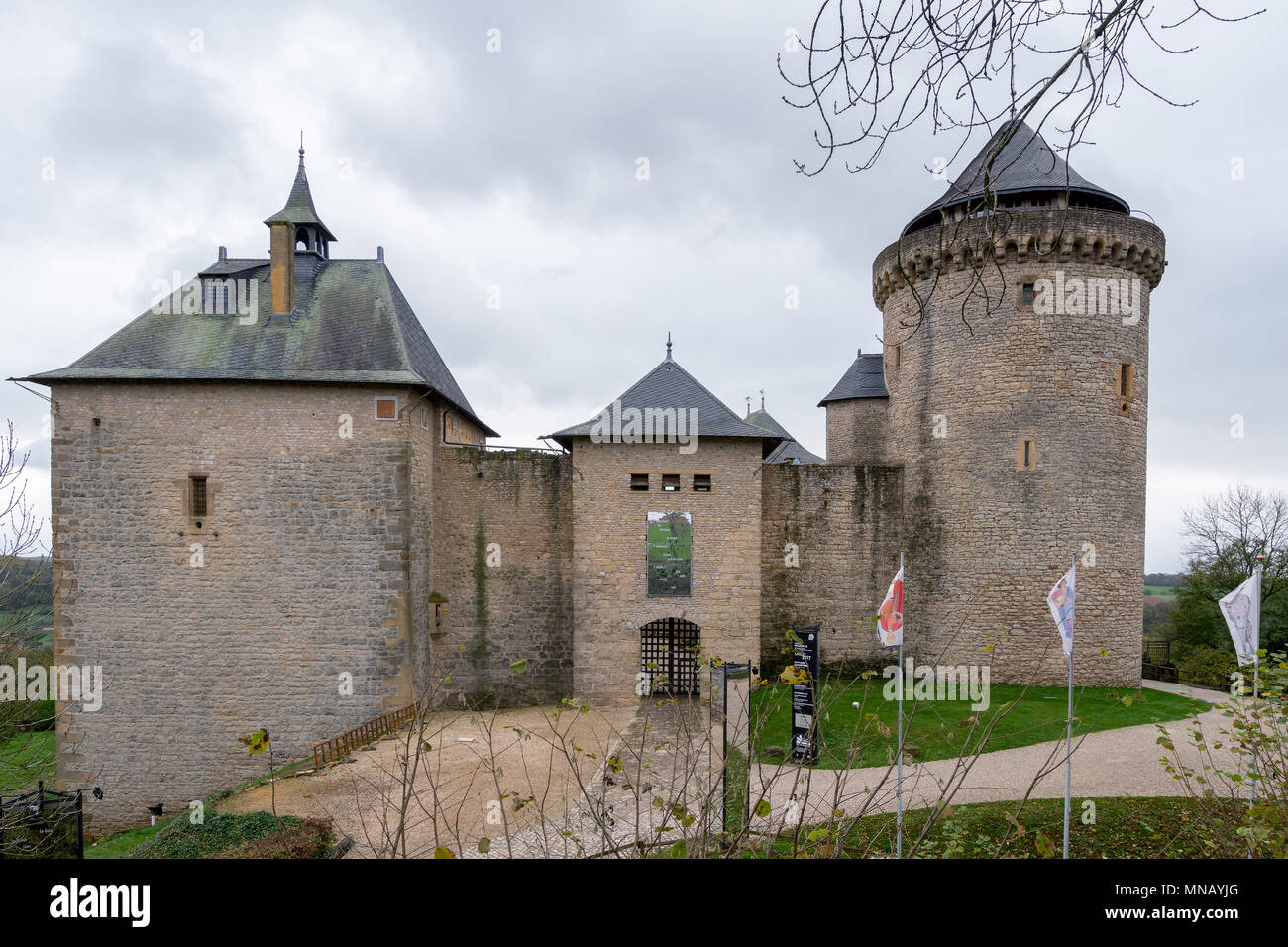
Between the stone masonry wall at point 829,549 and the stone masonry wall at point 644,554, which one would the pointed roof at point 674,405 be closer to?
the stone masonry wall at point 644,554

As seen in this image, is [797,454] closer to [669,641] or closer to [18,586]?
[669,641]

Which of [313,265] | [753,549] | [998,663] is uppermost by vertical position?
[313,265]

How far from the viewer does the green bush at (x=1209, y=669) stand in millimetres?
17078

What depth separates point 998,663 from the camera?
52.0 feet

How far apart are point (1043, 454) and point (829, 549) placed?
18.3 feet

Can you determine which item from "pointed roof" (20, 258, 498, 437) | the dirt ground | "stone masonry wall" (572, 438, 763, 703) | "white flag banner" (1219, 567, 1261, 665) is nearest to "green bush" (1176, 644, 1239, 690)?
"white flag banner" (1219, 567, 1261, 665)

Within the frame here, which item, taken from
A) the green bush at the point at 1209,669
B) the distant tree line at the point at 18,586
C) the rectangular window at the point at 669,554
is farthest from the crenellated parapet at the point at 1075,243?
the distant tree line at the point at 18,586

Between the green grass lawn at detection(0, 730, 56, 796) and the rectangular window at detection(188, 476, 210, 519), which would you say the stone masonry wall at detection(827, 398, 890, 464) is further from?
the green grass lawn at detection(0, 730, 56, 796)

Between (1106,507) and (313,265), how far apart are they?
798 inches

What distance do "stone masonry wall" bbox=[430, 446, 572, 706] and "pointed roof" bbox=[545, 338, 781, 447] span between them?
5.31 feet

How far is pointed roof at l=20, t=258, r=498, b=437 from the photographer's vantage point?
13.6 meters
